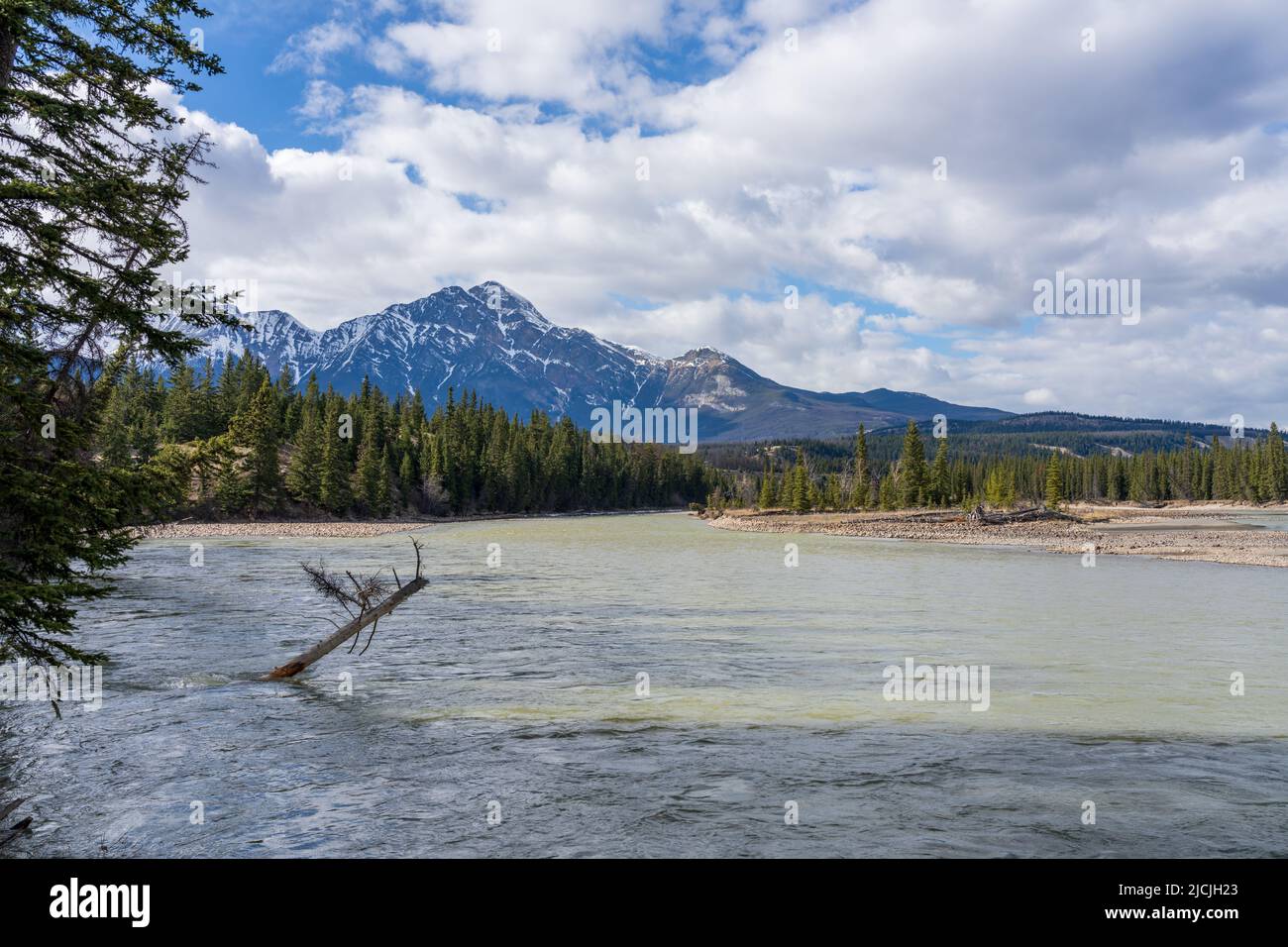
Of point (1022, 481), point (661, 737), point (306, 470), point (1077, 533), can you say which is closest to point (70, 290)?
point (661, 737)

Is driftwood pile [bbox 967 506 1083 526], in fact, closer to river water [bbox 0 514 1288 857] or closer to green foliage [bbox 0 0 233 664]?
river water [bbox 0 514 1288 857]

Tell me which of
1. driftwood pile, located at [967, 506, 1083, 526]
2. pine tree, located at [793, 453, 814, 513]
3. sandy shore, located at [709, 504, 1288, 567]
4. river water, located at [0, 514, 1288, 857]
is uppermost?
pine tree, located at [793, 453, 814, 513]

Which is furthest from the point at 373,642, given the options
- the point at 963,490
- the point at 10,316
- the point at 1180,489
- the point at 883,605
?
the point at 1180,489

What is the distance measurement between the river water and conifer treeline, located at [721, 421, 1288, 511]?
91.8 meters

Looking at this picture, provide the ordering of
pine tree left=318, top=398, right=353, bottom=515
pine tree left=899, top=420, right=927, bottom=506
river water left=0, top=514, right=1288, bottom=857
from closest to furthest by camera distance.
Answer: river water left=0, top=514, right=1288, bottom=857, pine tree left=318, top=398, right=353, bottom=515, pine tree left=899, top=420, right=927, bottom=506

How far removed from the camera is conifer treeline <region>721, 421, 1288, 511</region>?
11744cm

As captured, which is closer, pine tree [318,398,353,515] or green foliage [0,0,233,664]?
green foliage [0,0,233,664]

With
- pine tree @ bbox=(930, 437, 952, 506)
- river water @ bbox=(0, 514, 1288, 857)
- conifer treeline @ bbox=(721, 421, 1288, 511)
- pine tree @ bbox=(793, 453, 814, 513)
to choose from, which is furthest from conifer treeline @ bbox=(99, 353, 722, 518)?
pine tree @ bbox=(930, 437, 952, 506)

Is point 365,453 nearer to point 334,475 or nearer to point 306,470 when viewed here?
point 334,475

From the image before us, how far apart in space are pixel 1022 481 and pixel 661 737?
19728 centimetres

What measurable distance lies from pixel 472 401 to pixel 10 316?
6450 inches

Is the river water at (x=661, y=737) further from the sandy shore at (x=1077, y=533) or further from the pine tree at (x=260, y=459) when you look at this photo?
the pine tree at (x=260, y=459)

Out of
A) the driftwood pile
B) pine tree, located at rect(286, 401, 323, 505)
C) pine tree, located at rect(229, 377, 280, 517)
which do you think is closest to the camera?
the driftwood pile

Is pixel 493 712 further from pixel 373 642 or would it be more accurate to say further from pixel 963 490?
pixel 963 490
